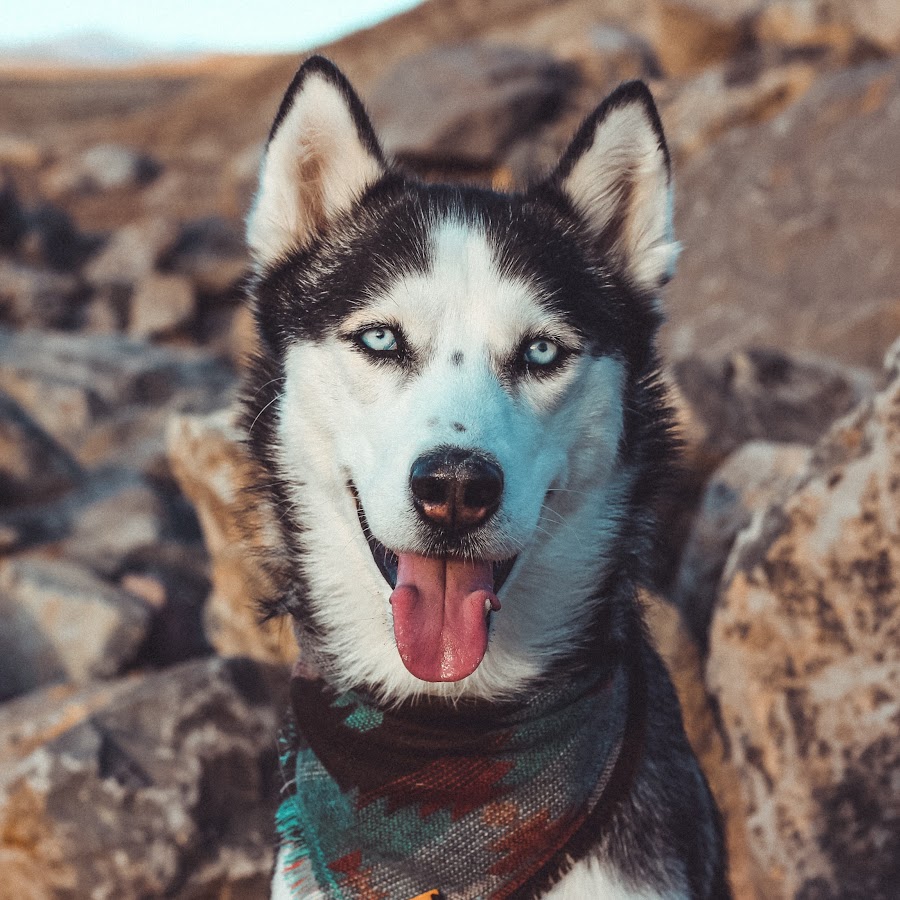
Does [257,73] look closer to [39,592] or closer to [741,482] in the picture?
[39,592]

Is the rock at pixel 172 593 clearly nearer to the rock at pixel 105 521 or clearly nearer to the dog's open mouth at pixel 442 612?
the rock at pixel 105 521

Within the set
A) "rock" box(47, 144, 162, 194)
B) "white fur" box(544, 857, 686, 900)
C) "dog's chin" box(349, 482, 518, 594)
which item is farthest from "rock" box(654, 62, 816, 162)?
"rock" box(47, 144, 162, 194)

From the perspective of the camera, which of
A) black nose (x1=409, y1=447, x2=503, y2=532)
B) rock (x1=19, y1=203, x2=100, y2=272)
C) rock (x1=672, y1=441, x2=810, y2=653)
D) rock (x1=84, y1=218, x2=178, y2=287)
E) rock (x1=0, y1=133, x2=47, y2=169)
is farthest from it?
rock (x1=0, y1=133, x2=47, y2=169)

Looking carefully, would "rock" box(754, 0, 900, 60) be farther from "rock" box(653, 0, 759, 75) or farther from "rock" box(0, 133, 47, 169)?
"rock" box(0, 133, 47, 169)

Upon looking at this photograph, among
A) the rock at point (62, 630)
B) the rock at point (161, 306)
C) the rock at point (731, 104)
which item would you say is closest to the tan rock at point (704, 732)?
the rock at point (62, 630)

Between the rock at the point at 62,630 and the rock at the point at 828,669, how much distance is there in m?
3.42

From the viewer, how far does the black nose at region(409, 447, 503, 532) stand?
6.73ft

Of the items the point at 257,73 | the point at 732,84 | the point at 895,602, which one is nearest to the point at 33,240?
the point at 732,84

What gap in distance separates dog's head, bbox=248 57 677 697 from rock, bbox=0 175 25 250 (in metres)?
13.0

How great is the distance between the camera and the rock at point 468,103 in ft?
39.2

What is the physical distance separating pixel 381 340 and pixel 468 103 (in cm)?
1045

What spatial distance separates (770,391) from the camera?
5109 mm

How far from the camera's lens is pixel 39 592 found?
218 inches

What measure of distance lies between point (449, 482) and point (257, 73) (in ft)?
82.8
